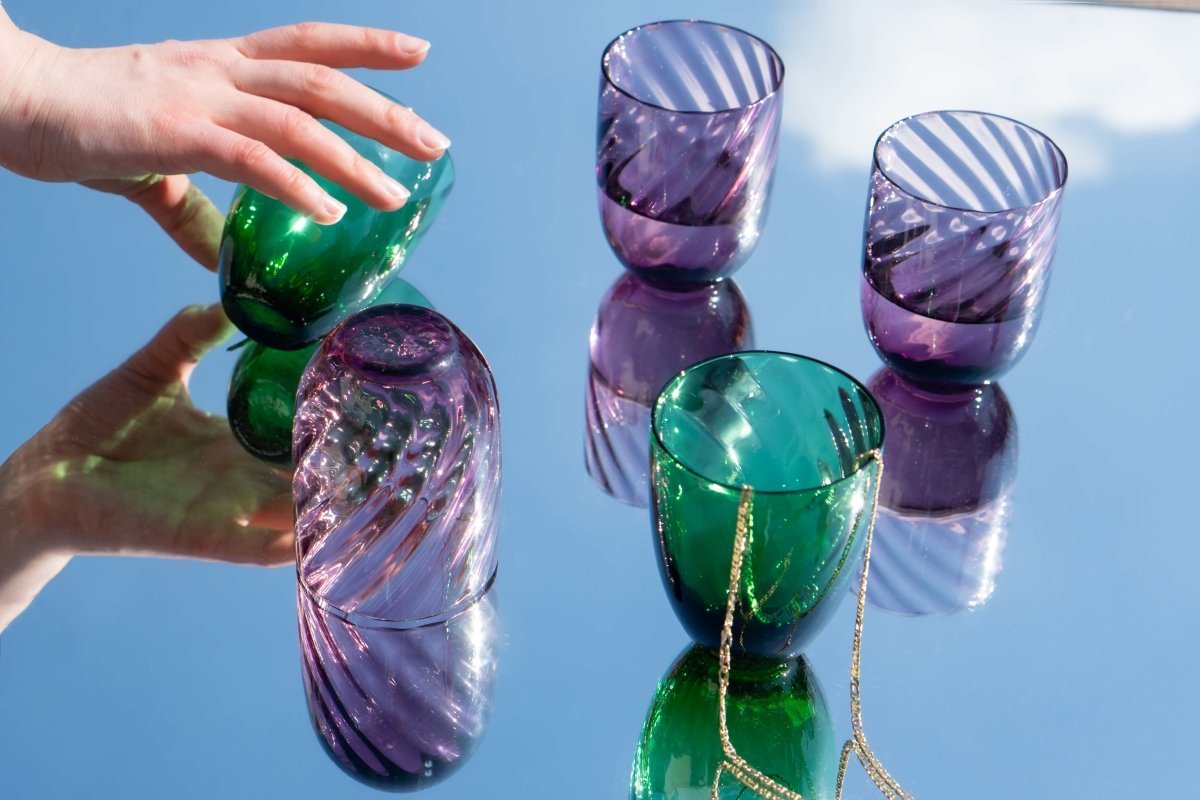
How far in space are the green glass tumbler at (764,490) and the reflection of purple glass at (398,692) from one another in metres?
0.10

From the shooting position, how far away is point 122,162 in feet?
2.80

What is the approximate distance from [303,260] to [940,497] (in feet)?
1.16

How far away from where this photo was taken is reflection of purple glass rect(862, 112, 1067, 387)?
765mm

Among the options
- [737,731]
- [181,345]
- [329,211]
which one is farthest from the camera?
[181,345]

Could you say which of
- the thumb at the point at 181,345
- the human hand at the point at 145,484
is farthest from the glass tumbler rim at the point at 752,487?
the thumb at the point at 181,345

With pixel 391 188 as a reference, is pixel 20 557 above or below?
below

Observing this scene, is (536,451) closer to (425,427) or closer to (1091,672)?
(425,427)

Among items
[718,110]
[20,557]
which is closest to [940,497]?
[718,110]

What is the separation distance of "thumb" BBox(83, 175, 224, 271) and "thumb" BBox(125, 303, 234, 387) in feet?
0.20

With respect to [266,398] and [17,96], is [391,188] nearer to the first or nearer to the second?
[266,398]

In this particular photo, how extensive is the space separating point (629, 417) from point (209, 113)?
0.29 metres

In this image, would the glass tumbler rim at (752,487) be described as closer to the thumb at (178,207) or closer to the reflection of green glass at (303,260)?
the reflection of green glass at (303,260)

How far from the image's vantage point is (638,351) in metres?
0.87

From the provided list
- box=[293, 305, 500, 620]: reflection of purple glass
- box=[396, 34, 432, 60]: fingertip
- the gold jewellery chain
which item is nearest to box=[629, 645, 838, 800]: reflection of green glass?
the gold jewellery chain
